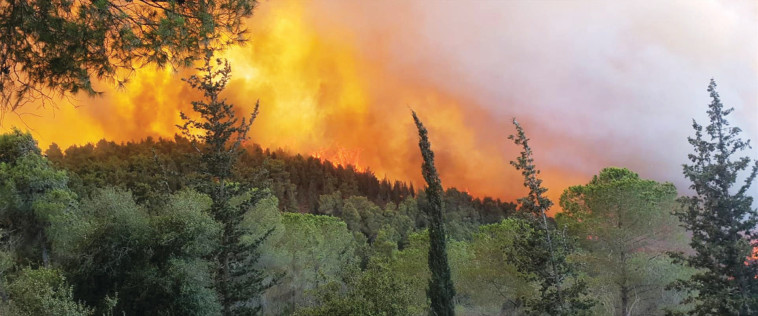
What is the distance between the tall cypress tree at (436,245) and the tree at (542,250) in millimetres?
5205

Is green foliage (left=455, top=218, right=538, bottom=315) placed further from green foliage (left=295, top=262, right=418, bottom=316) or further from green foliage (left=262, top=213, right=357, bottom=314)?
green foliage (left=295, top=262, right=418, bottom=316)

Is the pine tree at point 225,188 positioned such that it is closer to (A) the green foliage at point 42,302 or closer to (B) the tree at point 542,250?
(A) the green foliage at point 42,302

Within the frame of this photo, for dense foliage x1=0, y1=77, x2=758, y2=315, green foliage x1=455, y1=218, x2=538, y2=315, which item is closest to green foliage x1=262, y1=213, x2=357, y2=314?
dense foliage x1=0, y1=77, x2=758, y2=315

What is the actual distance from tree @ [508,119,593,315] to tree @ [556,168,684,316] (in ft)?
17.6

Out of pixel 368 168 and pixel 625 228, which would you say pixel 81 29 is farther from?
pixel 368 168

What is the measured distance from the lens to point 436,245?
30.9 meters

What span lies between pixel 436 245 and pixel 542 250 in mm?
7637

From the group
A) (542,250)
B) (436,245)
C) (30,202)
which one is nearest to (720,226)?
(542,250)

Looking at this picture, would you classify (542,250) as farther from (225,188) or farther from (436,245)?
(225,188)

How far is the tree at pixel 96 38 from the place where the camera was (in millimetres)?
7996

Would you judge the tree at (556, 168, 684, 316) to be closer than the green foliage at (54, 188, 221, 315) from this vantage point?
No

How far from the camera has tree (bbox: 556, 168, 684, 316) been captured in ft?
97.3

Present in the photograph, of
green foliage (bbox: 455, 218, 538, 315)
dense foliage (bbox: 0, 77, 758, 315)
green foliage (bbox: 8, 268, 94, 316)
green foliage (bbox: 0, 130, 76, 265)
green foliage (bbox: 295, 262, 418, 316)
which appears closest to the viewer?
green foliage (bbox: 8, 268, 94, 316)

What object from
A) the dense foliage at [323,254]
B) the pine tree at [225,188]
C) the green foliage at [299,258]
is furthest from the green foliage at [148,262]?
the green foliage at [299,258]
